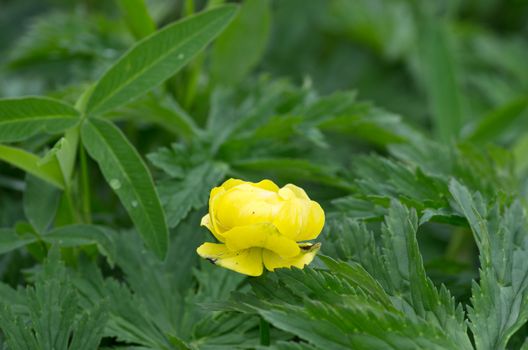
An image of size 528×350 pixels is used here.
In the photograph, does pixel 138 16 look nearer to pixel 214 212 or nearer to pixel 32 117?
pixel 32 117

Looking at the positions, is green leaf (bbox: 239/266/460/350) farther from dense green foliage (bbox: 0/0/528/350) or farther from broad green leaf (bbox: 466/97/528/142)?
broad green leaf (bbox: 466/97/528/142)

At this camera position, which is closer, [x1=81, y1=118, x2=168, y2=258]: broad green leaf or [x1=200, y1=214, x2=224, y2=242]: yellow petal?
[x1=200, y1=214, x2=224, y2=242]: yellow petal

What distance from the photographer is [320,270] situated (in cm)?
81

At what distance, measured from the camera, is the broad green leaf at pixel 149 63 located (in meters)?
1.01

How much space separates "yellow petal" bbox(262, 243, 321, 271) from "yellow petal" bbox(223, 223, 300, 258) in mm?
13

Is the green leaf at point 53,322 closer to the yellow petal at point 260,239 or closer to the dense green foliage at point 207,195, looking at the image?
the dense green foliage at point 207,195

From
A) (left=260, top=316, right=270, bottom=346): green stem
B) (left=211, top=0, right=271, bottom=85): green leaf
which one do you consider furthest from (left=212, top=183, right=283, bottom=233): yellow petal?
(left=211, top=0, right=271, bottom=85): green leaf

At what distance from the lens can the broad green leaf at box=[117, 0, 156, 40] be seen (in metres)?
1.18

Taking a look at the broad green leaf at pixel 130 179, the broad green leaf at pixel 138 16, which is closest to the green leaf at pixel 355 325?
the broad green leaf at pixel 130 179

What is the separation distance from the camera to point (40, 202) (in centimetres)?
106

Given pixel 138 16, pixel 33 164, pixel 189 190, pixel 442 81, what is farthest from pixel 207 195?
pixel 442 81

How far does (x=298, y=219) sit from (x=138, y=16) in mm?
601

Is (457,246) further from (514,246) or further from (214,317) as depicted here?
(214,317)

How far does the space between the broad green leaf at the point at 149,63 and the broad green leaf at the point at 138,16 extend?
0.62 ft
